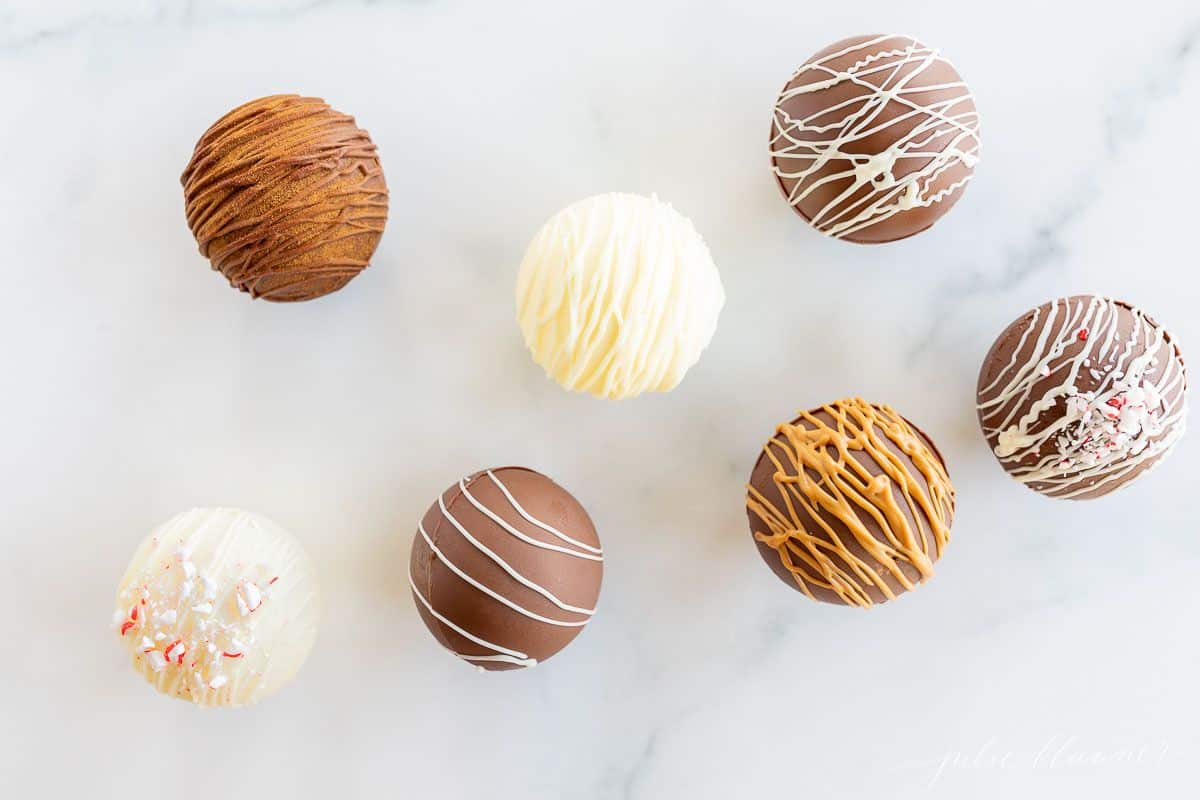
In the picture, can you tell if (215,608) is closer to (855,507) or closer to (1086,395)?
(855,507)

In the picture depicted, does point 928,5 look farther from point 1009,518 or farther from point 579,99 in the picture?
point 1009,518

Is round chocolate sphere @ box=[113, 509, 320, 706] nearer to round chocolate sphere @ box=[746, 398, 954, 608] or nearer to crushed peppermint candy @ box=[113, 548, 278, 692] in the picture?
crushed peppermint candy @ box=[113, 548, 278, 692]

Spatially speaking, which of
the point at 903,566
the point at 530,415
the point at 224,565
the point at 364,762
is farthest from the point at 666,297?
the point at 364,762

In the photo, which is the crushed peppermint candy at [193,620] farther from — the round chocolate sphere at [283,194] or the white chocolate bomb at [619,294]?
the white chocolate bomb at [619,294]

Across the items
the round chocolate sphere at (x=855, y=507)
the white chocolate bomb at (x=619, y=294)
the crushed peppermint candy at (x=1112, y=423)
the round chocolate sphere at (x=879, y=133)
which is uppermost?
the round chocolate sphere at (x=879, y=133)

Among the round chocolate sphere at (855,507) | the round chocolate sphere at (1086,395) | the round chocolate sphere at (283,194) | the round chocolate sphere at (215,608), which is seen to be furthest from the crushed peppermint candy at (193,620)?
the round chocolate sphere at (1086,395)

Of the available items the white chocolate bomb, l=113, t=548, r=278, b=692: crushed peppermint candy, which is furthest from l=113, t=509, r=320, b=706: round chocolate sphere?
the white chocolate bomb

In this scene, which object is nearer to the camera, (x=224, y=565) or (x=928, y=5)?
(x=224, y=565)

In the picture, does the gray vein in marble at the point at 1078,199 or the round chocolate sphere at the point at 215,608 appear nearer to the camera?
the round chocolate sphere at the point at 215,608
